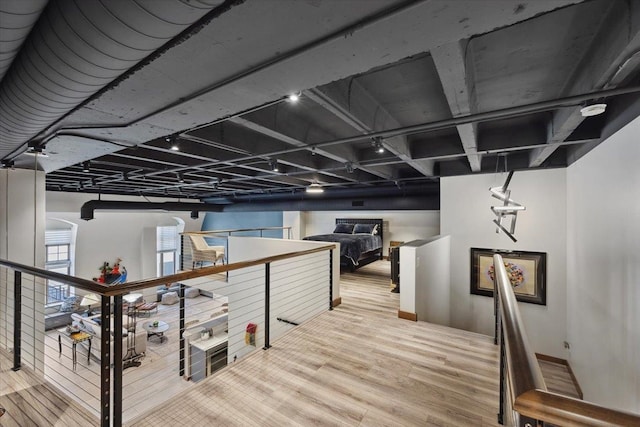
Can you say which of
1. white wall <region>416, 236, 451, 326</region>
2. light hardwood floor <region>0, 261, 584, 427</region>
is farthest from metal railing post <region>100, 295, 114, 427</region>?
white wall <region>416, 236, 451, 326</region>

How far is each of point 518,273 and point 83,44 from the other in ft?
19.4

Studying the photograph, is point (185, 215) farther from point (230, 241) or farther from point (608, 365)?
point (608, 365)

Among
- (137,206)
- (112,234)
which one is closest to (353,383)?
(137,206)

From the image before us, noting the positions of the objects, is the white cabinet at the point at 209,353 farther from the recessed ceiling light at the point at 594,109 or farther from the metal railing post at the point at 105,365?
the recessed ceiling light at the point at 594,109

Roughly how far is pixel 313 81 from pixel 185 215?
1175 cm

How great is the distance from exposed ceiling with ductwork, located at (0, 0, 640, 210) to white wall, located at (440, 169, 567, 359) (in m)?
1.09

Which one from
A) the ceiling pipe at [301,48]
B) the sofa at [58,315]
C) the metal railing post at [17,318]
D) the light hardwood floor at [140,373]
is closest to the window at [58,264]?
the sofa at [58,315]

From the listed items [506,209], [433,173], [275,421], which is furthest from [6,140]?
[433,173]

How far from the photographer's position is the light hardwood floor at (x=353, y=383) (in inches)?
73.0

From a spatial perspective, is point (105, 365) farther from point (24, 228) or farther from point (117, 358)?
point (24, 228)

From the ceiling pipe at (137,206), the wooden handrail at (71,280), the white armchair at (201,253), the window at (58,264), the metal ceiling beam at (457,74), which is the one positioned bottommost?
the window at (58,264)

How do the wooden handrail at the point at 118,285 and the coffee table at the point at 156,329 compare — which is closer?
the wooden handrail at the point at 118,285

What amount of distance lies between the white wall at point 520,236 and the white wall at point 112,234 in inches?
414

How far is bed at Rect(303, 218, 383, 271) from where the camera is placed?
7109 mm
